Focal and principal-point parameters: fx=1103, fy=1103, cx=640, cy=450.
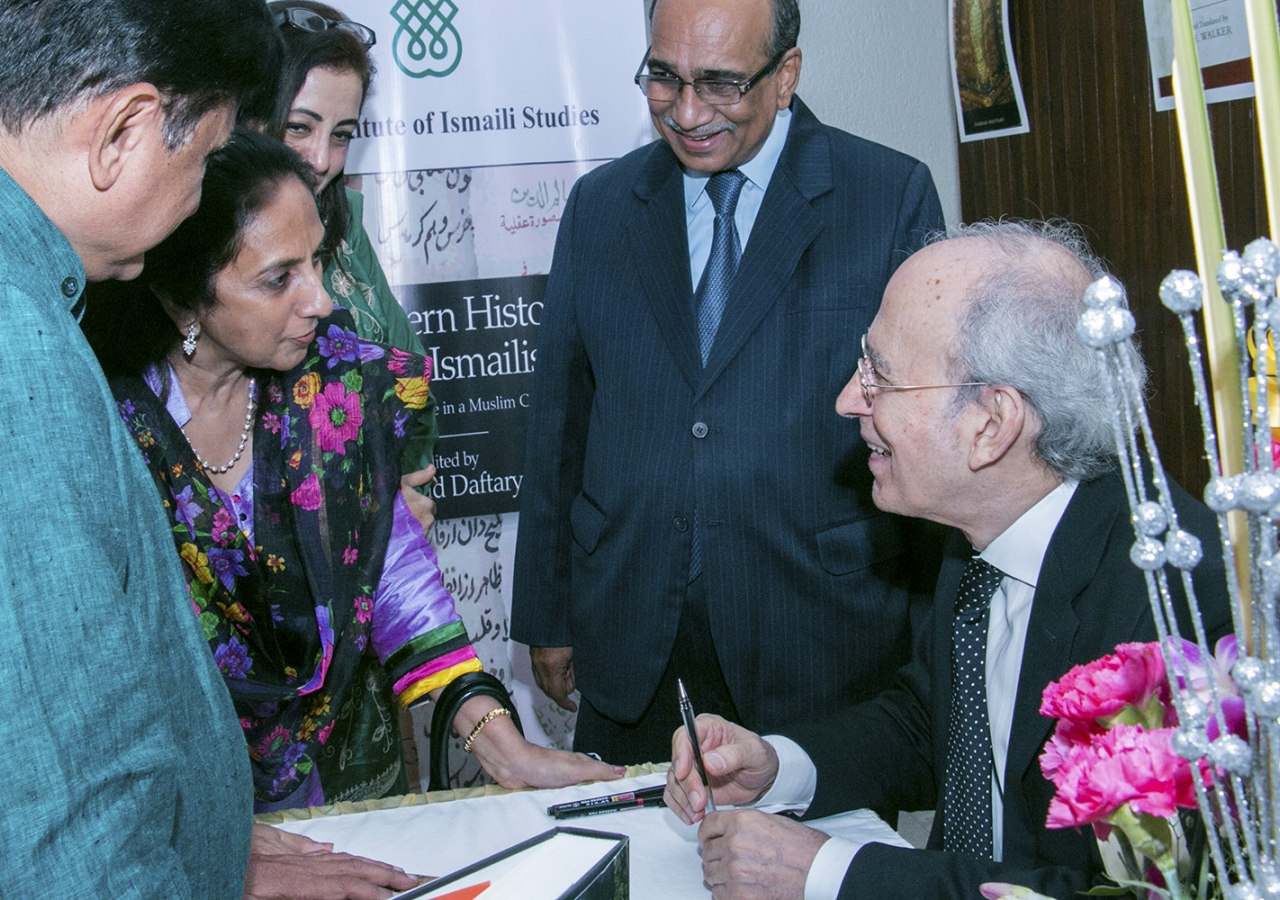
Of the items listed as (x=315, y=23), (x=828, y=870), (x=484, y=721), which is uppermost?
(x=315, y=23)

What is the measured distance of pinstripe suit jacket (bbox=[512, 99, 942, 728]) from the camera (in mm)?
2137

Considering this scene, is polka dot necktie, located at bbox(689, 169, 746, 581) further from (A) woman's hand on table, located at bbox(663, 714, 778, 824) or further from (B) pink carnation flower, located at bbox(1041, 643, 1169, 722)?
(B) pink carnation flower, located at bbox(1041, 643, 1169, 722)

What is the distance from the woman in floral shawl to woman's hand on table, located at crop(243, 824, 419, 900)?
37 cm

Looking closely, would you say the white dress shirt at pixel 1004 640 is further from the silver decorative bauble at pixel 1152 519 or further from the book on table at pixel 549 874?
the silver decorative bauble at pixel 1152 519

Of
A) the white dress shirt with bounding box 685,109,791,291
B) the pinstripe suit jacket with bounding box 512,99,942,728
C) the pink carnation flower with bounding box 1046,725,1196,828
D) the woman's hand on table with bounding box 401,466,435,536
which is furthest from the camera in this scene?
the woman's hand on table with bounding box 401,466,435,536

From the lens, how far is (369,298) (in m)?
2.85

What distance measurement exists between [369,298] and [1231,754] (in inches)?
100

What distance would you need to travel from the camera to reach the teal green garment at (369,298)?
2762 mm

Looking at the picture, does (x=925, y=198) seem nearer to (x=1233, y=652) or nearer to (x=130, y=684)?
(x=1233, y=652)

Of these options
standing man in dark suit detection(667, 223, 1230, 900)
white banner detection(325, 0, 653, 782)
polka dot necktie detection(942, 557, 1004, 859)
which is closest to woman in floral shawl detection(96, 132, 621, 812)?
standing man in dark suit detection(667, 223, 1230, 900)

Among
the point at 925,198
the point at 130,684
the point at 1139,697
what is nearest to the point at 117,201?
the point at 130,684

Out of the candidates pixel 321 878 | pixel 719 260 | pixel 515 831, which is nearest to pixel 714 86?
pixel 719 260

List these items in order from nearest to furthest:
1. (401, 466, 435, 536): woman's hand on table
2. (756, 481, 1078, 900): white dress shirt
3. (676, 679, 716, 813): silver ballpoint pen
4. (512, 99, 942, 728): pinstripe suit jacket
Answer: (676, 679, 716, 813): silver ballpoint pen, (756, 481, 1078, 900): white dress shirt, (512, 99, 942, 728): pinstripe suit jacket, (401, 466, 435, 536): woman's hand on table

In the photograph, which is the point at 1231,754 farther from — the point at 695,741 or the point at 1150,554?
the point at 695,741
